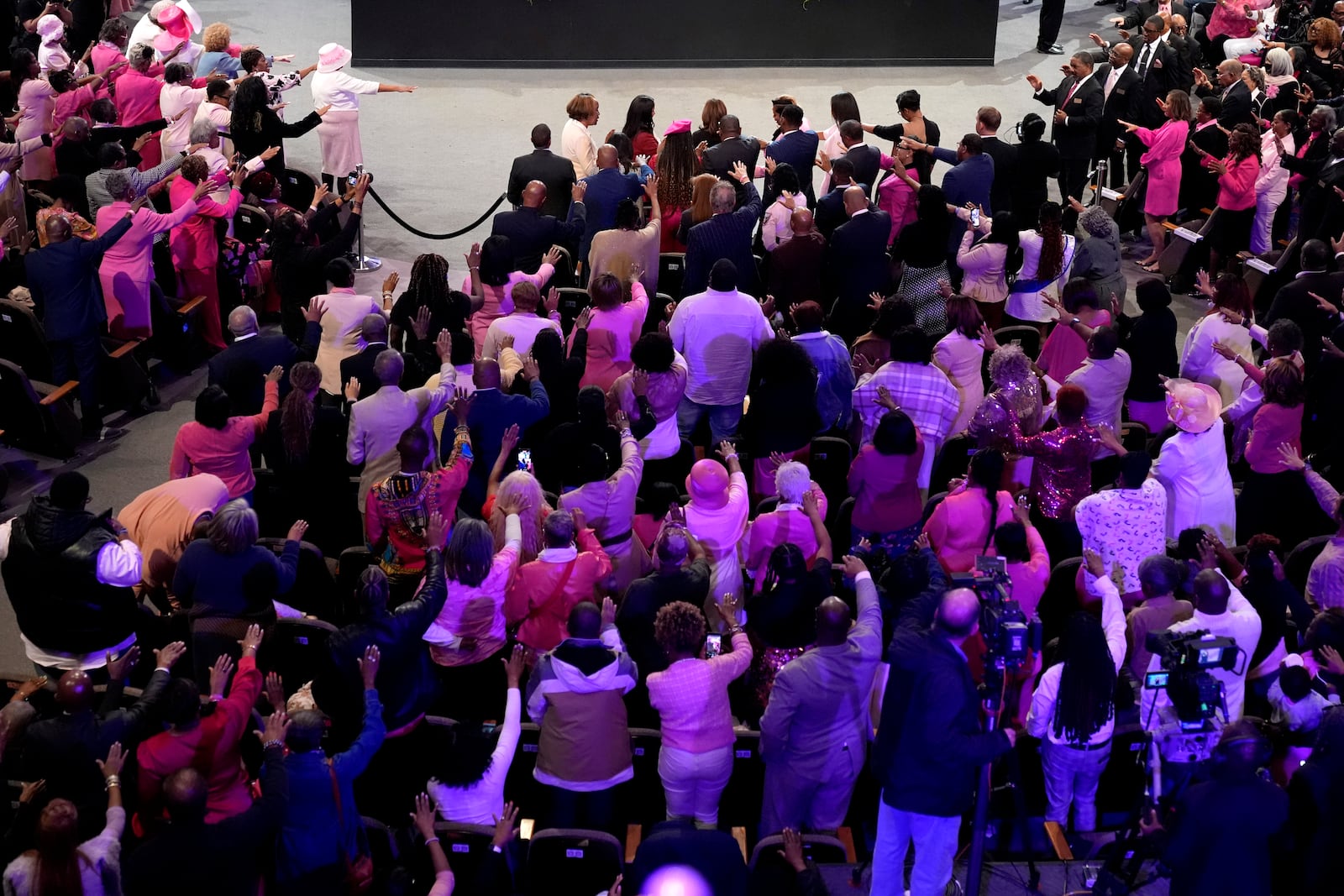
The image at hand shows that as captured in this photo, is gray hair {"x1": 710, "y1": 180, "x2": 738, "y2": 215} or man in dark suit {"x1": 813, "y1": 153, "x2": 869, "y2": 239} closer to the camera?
gray hair {"x1": 710, "y1": 180, "x2": 738, "y2": 215}

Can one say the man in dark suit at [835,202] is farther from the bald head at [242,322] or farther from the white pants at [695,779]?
the white pants at [695,779]

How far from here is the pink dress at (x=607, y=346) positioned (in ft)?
24.8

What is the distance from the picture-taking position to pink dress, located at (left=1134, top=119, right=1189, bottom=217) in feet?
36.5

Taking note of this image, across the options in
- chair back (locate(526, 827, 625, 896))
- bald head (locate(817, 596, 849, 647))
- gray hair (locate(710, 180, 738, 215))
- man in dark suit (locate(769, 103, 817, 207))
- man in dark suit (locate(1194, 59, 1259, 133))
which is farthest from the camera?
man in dark suit (locate(1194, 59, 1259, 133))

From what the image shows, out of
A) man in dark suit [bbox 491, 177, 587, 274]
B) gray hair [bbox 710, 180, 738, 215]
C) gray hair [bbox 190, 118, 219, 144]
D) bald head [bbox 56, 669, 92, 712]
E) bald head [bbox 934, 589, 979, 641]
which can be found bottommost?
bald head [bbox 56, 669, 92, 712]

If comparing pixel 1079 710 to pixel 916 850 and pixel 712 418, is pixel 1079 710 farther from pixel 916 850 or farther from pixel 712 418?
pixel 712 418

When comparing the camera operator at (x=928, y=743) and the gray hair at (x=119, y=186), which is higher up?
the gray hair at (x=119, y=186)

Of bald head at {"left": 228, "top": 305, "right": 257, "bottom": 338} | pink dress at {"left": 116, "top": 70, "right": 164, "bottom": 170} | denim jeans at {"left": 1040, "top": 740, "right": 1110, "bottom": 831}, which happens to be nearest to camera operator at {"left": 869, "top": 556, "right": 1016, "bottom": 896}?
denim jeans at {"left": 1040, "top": 740, "right": 1110, "bottom": 831}

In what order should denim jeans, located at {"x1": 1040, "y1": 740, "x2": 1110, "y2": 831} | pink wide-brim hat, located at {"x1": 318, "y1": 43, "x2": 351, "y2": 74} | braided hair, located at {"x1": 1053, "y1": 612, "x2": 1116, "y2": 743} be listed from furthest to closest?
pink wide-brim hat, located at {"x1": 318, "y1": 43, "x2": 351, "y2": 74}
denim jeans, located at {"x1": 1040, "y1": 740, "x2": 1110, "y2": 831}
braided hair, located at {"x1": 1053, "y1": 612, "x2": 1116, "y2": 743}

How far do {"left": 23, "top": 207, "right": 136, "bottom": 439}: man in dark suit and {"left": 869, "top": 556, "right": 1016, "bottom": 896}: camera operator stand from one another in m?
5.52

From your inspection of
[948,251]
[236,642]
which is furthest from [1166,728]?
[948,251]

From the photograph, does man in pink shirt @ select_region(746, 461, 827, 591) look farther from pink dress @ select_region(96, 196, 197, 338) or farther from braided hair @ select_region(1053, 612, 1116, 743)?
pink dress @ select_region(96, 196, 197, 338)

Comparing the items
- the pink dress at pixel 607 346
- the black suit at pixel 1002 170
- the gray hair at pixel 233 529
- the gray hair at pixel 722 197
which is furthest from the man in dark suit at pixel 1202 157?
the gray hair at pixel 233 529

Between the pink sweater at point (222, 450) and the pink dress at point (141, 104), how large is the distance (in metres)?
5.35
